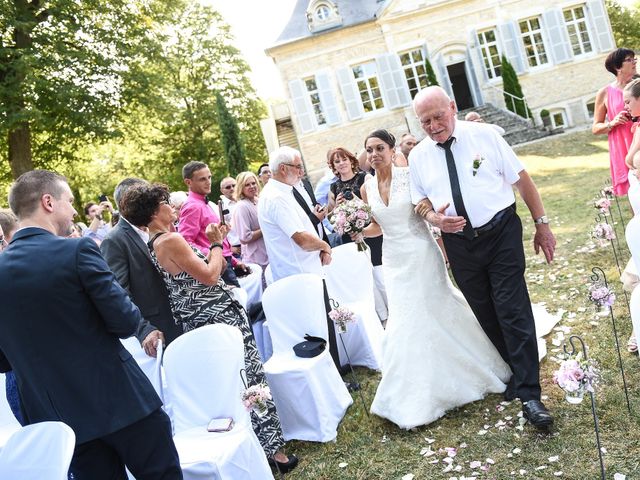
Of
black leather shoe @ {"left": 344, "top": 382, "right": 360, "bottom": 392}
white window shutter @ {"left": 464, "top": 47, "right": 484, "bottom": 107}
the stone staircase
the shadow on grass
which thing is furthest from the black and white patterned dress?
white window shutter @ {"left": 464, "top": 47, "right": 484, "bottom": 107}

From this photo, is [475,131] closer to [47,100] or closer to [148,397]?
[148,397]

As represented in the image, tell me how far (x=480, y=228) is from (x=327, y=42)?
67.4 ft

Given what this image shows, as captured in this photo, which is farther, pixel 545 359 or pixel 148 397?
pixel 545 359

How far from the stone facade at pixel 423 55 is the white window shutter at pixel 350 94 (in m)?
0.04

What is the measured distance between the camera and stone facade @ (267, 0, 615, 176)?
74.1ft

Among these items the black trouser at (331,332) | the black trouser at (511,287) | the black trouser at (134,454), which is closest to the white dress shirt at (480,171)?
the black trouser at (511,287)

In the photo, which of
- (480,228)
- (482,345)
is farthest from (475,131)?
(482,345)

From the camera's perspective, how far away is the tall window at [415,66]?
2308 centimetres

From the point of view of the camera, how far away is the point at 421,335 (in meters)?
4.10

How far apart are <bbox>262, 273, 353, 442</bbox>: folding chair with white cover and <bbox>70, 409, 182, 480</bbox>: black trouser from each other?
5.07 feet

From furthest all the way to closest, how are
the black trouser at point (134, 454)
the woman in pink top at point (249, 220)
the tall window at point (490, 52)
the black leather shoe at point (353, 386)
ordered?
the tall window at point (490, 52) → the woman in pink top at point (249, 220) → the black leather shoe at point (353, 386) → the black trouser at point (134, 454)

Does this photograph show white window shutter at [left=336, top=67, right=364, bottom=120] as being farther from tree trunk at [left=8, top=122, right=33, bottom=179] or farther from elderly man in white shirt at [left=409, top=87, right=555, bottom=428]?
elderly man in white shirt at [left=409, top=87, right=555, bottom=428]

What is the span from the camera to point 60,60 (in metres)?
15.2

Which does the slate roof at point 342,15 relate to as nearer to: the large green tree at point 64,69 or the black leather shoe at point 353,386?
the large green tree at point 64,69
